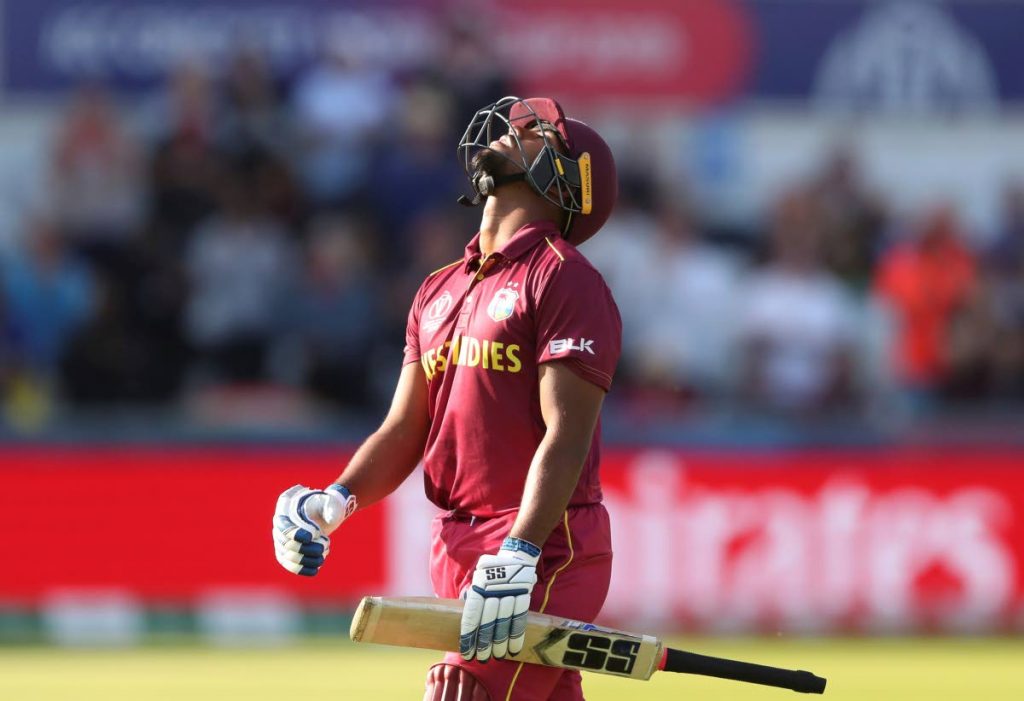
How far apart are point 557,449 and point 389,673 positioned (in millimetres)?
5461

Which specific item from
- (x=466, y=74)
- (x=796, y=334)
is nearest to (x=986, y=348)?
(x=796, y=334)

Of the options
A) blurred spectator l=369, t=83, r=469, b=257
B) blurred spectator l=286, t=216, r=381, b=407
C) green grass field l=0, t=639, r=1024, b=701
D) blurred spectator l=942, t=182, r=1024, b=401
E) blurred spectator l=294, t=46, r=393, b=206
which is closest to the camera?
green grass field l=0, t=639, r=1024, b=701

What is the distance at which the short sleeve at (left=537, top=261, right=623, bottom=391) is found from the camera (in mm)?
4598

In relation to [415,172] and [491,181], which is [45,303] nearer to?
[415,172]

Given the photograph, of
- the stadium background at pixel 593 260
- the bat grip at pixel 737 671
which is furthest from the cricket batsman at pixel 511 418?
the stadium background at pixel 593 260

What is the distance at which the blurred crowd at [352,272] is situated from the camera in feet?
38.7

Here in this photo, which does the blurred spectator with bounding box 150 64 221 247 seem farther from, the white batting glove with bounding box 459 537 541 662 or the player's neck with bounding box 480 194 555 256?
the white batting glove with bounding box 459 537 541 662

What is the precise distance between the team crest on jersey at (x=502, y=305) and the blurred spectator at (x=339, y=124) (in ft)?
25.0

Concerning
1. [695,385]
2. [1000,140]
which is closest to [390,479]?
[695,385]

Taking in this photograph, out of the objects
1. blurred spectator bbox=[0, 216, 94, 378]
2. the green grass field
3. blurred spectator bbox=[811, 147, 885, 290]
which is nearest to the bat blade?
the green grass field

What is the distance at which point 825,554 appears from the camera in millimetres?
10891

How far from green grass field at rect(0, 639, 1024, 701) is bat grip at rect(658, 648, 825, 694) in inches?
158

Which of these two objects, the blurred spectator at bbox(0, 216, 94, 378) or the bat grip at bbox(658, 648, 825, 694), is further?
the blurred spectator at bbox(0, 216, 94, 378)

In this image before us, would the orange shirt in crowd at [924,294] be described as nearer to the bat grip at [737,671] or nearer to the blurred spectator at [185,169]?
the blurred spectator at [185,169]
